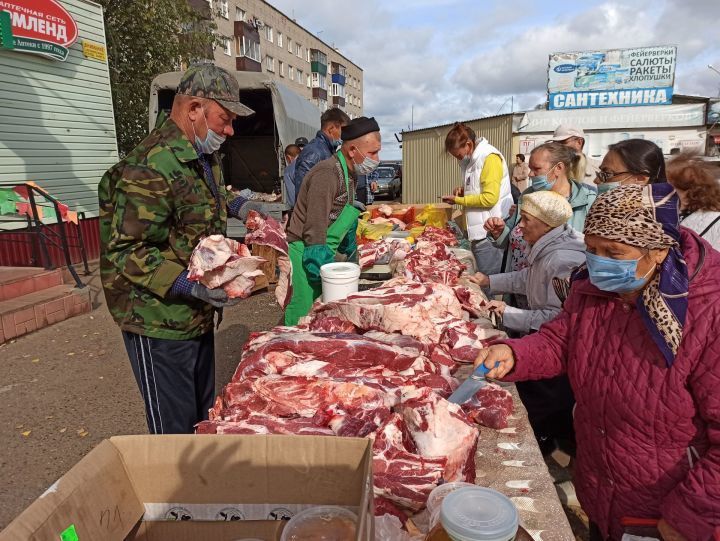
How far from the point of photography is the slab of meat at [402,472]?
5.45 ft

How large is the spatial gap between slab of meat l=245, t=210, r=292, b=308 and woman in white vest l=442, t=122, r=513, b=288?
2.80m

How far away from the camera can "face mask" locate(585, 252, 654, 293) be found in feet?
5.39

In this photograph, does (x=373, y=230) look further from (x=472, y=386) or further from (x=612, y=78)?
(x=612, y=78)

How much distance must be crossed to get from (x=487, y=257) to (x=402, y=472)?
3.89 metres

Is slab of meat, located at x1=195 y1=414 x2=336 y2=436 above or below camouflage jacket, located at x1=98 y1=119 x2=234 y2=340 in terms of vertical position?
below

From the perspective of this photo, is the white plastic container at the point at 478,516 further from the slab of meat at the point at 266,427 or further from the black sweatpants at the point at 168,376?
the black sweatpants at the point at 168,376

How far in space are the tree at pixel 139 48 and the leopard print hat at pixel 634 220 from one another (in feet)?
51.3

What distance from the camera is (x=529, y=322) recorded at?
9.71ft

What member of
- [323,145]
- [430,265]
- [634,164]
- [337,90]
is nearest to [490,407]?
[634,164]

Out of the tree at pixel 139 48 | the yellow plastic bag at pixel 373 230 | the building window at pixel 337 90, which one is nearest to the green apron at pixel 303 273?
the yellow plastic bag at pixel 373 230

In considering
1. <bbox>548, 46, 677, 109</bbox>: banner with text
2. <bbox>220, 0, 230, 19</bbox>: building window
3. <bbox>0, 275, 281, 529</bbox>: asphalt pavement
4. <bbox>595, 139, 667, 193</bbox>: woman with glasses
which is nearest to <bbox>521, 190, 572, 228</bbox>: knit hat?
<bbox>595, 139, 667, 193</bbox>: woman with glasses

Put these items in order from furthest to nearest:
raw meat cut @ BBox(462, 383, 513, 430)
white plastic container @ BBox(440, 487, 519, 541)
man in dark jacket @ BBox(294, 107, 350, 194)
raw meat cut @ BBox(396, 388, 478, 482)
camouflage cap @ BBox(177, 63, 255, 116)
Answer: man in dark jacket @ BBox(294, 107, 350, 194)
camouflage cap @ BBox(177, 63, 255, 116)
raw meat cut @ BBox(462, 383, 513, 430)
raw meat cut @ BBox(396, 388, 478, 482)
white plastic container @ BBox(440, 487, 519, 541)

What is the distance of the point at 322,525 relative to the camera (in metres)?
1.23

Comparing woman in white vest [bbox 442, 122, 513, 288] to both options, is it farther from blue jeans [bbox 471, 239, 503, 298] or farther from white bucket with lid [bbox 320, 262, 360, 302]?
white bucket with lid [bbox 320, 262, 360, 302]
